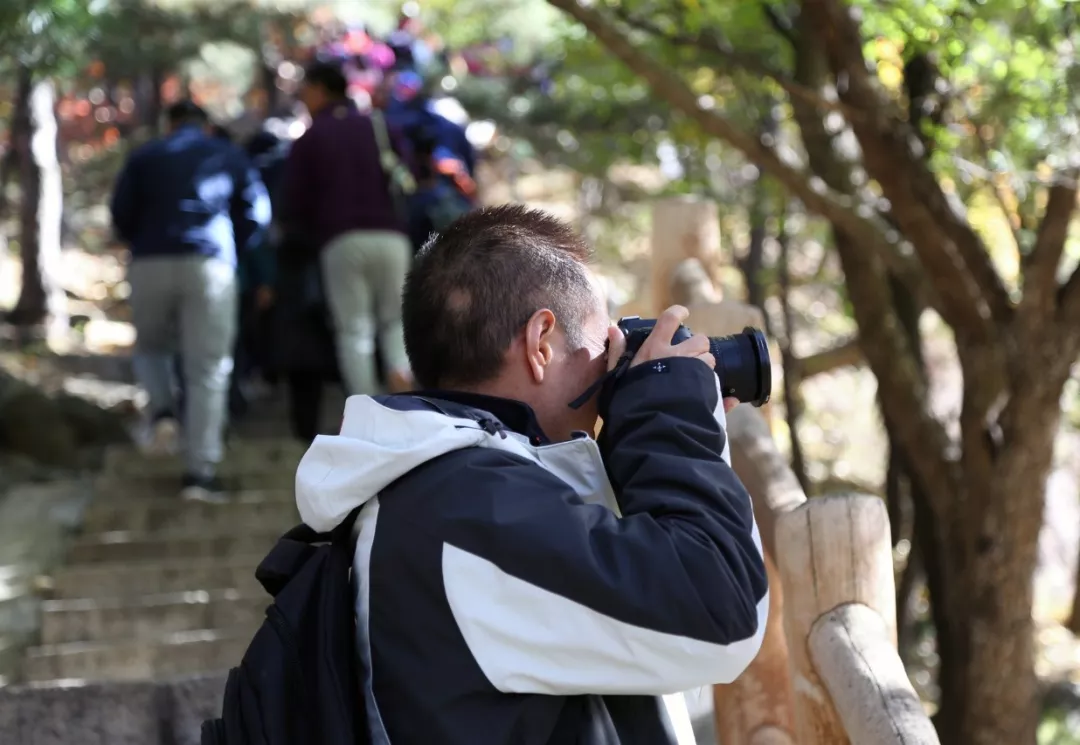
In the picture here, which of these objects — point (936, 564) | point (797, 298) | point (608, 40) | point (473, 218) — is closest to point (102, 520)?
point (608, 40)

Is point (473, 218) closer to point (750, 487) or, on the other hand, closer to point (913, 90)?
point (750, 487)

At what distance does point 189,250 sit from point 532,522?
394 centimetres

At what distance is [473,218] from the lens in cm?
147

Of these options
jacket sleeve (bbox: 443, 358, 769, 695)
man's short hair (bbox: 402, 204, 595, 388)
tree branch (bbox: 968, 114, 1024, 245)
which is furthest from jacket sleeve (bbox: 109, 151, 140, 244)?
jacket sleeve (bbox: 443, 358, 769, 695)

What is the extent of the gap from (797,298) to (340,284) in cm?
994

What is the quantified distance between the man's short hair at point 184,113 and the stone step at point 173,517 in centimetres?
154

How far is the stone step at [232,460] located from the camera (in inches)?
221

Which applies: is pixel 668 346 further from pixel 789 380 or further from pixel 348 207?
pixel 789 380

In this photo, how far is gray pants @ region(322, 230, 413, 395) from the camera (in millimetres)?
4984

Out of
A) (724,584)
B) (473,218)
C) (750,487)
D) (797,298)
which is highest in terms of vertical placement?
(473,218)

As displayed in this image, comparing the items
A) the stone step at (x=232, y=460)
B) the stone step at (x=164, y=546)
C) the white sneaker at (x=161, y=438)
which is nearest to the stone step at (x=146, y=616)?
the stone step at (x=164, y=546)

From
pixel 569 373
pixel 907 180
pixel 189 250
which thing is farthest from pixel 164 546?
pixel 569 373

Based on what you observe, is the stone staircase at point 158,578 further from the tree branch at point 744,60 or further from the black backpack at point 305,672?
the black backpack at point 305,672

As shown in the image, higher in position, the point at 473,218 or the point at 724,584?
the point at 473,218
